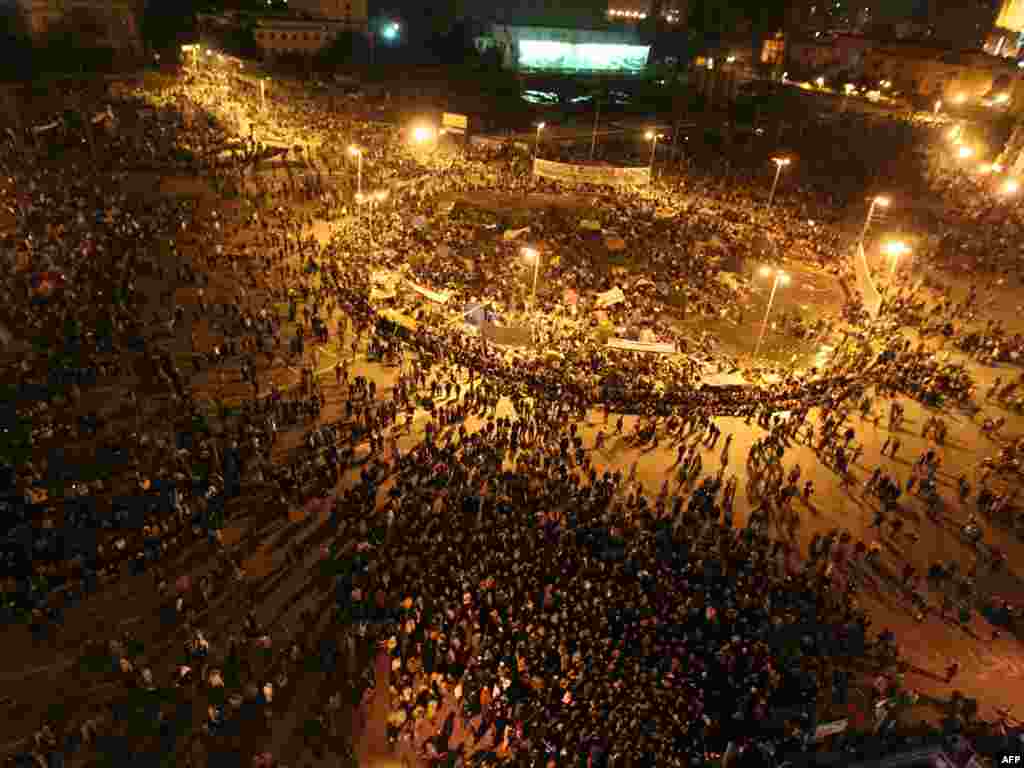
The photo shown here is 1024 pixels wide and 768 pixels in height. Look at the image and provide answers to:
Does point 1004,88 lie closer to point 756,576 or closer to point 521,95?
point 521,95

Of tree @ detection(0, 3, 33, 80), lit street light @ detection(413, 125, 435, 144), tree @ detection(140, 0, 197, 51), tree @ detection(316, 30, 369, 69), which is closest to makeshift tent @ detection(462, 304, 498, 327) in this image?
lit street light @ detection(413, 125, 435, 144)

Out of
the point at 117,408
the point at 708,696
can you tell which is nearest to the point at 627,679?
the point at 708,696

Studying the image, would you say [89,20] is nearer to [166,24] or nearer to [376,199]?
[166,24]

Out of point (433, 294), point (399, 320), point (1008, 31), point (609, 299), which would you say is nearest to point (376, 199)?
point (433, 294)

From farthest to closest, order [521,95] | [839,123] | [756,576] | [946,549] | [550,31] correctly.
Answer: [550,31] < [521,95] < [839,123] < [946,549] < [756,576]

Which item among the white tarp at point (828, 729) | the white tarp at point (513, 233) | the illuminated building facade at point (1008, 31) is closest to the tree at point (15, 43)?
the white tarp at point (513, 233)
